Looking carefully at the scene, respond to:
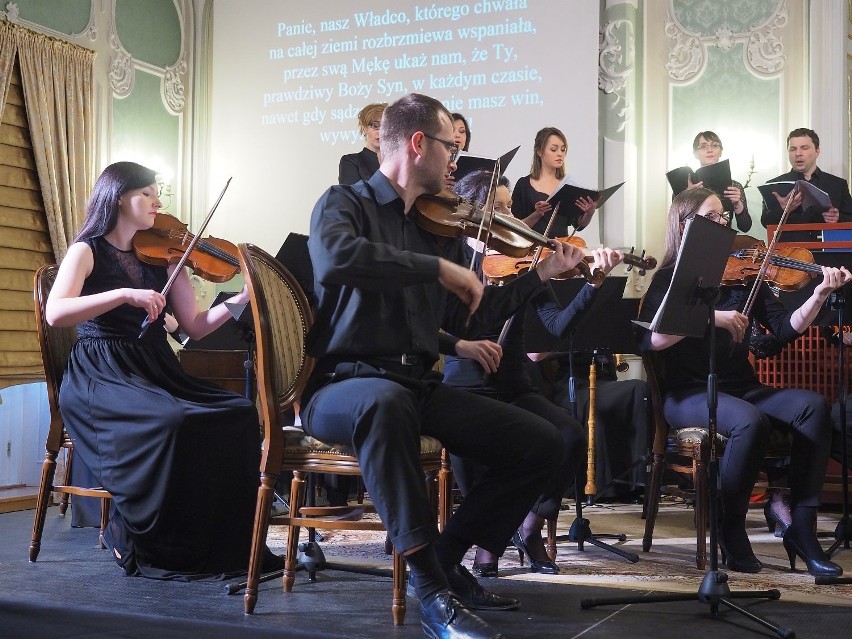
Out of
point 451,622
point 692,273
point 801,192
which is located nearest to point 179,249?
point 692,273

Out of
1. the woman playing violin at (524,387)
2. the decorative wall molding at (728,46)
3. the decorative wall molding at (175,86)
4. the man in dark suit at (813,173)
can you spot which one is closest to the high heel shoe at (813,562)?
the woman playing violin at (524,387)

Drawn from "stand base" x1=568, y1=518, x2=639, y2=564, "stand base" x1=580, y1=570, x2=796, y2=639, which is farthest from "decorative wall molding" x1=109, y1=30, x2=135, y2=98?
"stand base" x1=580, y1=570, x2=796, y2=639

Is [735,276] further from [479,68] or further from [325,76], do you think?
[325,76]

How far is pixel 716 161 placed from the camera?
5621mm

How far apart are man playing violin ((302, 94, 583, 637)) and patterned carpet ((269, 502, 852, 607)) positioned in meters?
0.59

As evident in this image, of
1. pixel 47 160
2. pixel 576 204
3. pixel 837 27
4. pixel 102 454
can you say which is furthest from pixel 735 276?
pixel 47 160

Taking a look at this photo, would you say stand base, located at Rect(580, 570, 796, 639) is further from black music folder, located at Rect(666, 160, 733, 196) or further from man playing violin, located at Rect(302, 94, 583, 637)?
black music folder, located at Rect(666, 160, 733, 196)

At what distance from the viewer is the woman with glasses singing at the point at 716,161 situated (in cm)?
523

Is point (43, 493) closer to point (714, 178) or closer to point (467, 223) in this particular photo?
point (467, 223)

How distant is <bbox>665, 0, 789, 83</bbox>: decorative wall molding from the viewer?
5.73 metres

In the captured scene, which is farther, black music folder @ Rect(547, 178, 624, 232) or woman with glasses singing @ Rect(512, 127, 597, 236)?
woman with glasses singing @ Rect(512, 127, 597, 236)

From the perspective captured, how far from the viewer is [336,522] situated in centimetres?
227

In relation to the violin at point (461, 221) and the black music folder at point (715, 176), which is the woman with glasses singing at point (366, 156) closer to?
the black music folder at point (715, 176)

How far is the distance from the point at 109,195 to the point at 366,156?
164 cm
